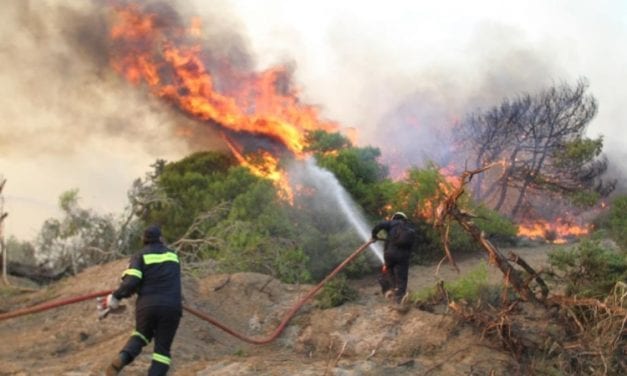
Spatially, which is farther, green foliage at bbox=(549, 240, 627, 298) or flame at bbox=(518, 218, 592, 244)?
flame at bbox=(518, 218, 592, 244)

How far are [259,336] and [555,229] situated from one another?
2811cm

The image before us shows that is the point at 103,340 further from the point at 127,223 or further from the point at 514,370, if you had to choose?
the point at 127,223

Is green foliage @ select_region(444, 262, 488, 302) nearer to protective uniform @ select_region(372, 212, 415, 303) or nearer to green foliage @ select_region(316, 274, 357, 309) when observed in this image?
protective uniform @ select_region(372, 212, 415, 303)

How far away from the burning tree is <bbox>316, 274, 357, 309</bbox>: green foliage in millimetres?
23856

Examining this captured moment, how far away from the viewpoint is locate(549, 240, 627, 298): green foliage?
1018cm

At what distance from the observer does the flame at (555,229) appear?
3603cm

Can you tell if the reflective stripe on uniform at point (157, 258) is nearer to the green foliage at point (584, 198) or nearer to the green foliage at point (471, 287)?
the green foliage at point (471, 287)

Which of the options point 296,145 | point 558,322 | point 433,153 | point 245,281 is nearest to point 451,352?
point 558,322

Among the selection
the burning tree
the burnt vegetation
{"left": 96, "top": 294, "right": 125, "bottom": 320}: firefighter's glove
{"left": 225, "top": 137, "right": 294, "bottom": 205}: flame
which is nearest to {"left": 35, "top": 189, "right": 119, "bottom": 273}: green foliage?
the burnt vegetation

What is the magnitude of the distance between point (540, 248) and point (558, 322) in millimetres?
20368

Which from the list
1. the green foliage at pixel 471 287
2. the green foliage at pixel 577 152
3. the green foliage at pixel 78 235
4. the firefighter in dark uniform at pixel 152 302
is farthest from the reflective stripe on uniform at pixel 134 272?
the green foliage at pixel 577 152

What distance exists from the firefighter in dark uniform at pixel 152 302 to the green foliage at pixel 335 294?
4.92m

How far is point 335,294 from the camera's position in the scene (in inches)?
489

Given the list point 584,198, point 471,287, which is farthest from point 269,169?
point 471,287
